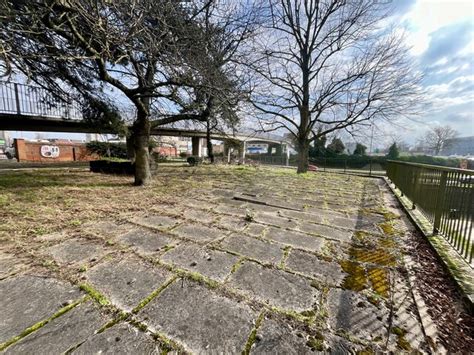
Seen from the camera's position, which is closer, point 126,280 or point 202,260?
point 126,280

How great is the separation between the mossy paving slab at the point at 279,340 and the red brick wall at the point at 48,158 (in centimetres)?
2477

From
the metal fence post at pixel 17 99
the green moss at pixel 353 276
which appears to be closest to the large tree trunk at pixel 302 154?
the green moss at pixel 353 276

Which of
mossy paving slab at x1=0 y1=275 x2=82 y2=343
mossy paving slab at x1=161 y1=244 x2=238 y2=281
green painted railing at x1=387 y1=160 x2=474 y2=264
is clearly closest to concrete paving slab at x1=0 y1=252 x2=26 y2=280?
mossy paving slab at x1=0 y1=275 x2=82 y2=343

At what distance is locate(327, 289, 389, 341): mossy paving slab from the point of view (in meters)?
1.29

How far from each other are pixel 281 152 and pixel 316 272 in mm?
48649

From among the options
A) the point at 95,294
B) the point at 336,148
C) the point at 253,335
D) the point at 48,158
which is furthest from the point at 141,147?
the point at 336,148

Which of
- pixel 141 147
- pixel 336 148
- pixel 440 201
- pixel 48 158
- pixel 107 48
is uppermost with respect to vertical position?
pixel 107 48

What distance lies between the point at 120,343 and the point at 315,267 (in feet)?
5.15

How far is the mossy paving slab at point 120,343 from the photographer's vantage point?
1105mm

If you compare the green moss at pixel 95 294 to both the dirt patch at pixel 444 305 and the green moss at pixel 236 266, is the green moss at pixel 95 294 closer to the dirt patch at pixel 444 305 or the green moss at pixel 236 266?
the green moss at pixel 236 266

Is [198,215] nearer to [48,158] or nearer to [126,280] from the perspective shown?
[126,280]

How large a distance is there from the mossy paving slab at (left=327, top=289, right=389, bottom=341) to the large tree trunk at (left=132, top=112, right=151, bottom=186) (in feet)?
16.7

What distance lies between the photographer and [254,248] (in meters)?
2.28

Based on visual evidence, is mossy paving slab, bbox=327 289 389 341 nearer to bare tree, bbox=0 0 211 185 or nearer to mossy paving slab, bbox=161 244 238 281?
mossy paving slab, bbox=161 244 238 281
